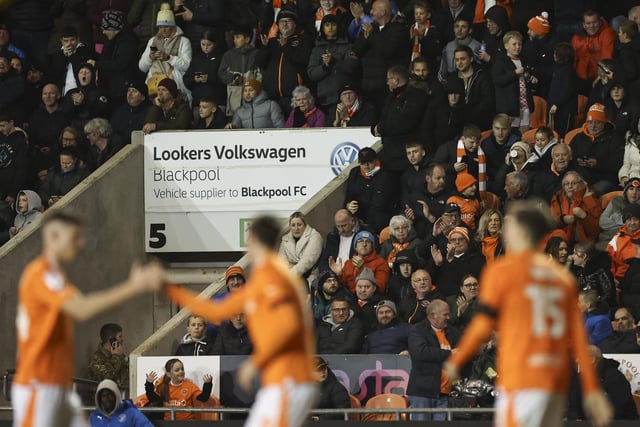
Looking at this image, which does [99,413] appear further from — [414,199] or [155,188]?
[155,188]

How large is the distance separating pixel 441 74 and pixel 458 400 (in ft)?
17.5

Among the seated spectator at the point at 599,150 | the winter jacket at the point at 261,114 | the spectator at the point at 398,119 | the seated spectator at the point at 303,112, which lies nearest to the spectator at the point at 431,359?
the seated spectator at the point at 599,150

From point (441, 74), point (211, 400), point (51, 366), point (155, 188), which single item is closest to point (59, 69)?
point (155, 188)

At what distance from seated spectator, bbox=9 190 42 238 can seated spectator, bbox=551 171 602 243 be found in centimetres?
655

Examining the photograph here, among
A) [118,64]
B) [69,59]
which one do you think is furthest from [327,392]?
[69,59]

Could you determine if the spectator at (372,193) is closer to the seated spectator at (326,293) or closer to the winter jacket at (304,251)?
the winter jacket at (304,251)

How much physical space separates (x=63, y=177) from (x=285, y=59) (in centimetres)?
316

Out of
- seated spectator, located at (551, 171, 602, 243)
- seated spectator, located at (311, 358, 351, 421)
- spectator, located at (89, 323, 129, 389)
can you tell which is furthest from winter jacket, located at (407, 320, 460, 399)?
spectator, located at (89, 323, 129, 389)

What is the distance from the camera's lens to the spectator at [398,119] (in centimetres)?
1748

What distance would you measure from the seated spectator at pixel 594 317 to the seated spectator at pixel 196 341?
12.7ft

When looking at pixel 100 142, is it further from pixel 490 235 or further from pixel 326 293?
pixel 490 235

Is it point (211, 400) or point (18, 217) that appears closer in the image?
point (211, 400)

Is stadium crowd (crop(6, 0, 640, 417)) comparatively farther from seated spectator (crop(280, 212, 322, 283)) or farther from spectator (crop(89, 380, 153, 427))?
spectator (crop(89, 380, 153, 427))

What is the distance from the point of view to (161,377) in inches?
618
